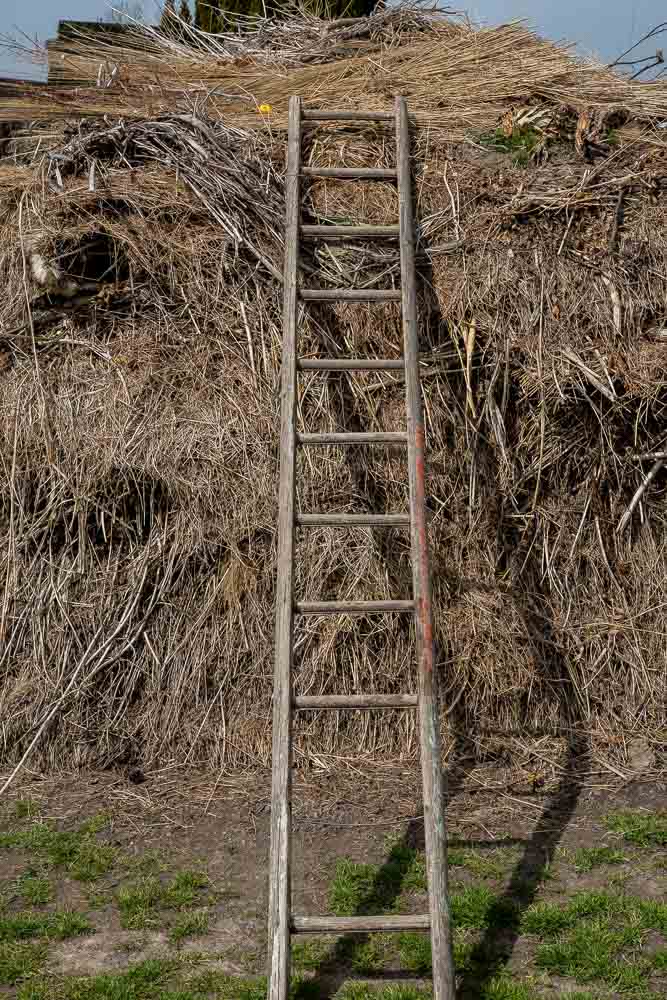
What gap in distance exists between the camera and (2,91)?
6.94 m

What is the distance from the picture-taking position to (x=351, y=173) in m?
5.52

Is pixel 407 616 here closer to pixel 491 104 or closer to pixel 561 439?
pixel 561 439

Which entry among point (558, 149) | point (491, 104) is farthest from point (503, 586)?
point (491, 104)

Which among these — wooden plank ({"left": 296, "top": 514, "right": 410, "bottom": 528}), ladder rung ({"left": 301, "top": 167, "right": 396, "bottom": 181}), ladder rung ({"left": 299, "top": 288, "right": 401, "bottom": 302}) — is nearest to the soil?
wooden plank ({"left": 296, "top": 514, "right": 410, "bottom": 528})

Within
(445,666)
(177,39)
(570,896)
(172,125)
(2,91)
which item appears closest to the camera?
(570,896)

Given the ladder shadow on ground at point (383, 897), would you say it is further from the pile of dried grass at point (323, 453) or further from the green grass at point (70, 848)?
the green grass at point (70, 848)

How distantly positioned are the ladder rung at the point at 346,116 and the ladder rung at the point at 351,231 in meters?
0.78

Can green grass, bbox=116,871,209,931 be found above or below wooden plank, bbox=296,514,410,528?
below

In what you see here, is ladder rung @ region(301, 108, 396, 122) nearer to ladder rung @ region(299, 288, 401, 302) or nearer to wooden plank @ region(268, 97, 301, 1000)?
wooden plank @ region(268, 97, 301, 1000)

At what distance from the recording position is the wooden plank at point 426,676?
145 inches

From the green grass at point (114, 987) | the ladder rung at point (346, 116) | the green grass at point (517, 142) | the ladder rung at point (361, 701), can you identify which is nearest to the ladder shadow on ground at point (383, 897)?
the green grass at point (114, 987)

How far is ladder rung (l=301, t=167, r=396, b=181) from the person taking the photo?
215 inches

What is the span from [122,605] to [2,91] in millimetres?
3714

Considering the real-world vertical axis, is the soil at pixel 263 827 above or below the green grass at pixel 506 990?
above
